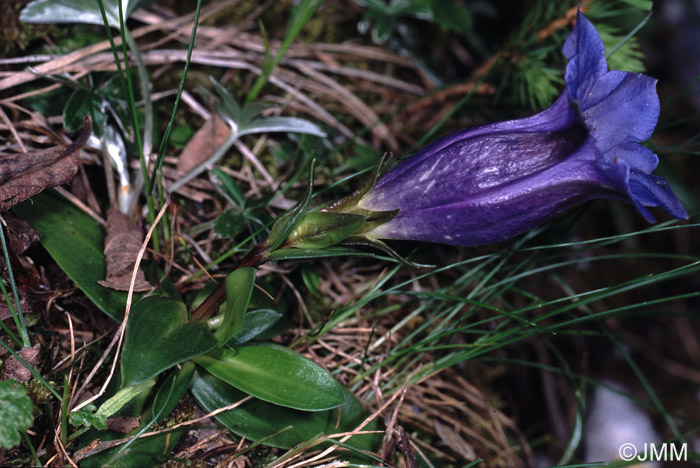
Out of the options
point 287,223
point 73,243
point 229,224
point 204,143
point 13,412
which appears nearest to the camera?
point 13,412

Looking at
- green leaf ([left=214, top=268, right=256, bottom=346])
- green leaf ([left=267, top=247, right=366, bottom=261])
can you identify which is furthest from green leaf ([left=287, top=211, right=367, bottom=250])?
green leaf ([left=214, top=268, right=256, bottom=346])

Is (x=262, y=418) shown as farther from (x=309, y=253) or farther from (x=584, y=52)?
(x=584, y=52)

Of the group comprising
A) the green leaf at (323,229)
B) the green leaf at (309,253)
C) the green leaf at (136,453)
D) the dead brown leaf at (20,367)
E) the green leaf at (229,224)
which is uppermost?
the green leaf at (323,229)

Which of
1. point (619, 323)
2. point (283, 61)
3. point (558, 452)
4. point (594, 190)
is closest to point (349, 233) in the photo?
point (594, 190)

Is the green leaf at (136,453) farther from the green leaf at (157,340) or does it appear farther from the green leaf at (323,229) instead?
the green leaf at (323,229)

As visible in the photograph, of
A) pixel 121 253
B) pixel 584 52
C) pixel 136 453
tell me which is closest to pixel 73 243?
pixel 121 253

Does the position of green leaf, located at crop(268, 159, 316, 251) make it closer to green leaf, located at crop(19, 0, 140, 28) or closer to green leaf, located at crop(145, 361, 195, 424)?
green leaf, located at crop(145, 361, 195, 424)

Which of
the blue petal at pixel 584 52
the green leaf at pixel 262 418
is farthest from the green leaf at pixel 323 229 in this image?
the blue petal at pixel 584 52
